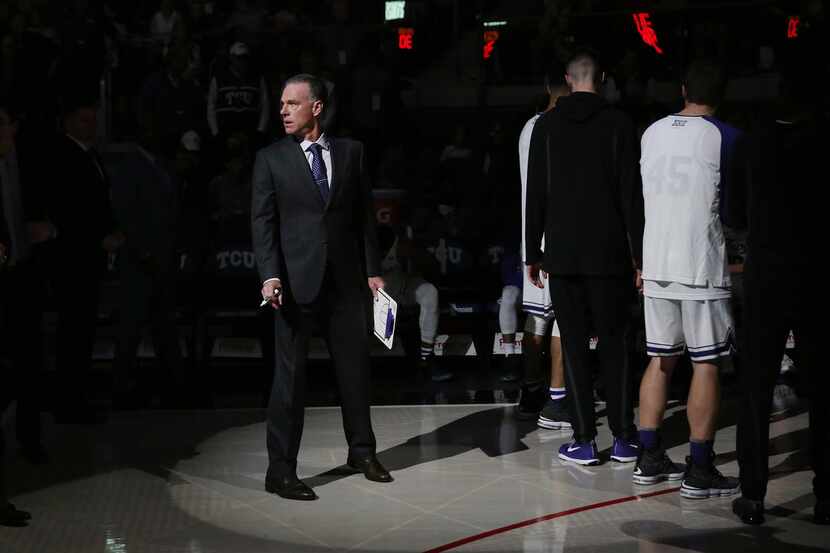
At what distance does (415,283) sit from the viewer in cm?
1020

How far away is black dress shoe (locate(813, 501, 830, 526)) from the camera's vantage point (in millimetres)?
5695

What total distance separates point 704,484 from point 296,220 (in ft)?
7.10

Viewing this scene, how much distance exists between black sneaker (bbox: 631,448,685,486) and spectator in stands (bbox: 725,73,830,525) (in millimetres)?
740

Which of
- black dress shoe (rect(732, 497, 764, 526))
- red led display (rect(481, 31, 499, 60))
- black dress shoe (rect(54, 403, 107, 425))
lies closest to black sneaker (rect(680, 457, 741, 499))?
black dress shoe (rect(732, 497, 764, 526))

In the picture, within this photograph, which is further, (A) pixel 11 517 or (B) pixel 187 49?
(B) pixel 187 49

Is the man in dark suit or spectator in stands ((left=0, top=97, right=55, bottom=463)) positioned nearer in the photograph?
the man in dark suit

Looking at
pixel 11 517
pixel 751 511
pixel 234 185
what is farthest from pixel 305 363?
pixel 234 185

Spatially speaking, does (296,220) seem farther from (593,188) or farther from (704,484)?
(704,484)

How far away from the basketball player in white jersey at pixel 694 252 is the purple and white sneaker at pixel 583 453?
0.68 m

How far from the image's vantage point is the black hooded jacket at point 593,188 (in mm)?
6570

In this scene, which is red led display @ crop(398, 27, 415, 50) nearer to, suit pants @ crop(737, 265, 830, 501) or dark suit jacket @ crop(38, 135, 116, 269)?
dark suit jacket @ crop(38, 135, 116, 269)

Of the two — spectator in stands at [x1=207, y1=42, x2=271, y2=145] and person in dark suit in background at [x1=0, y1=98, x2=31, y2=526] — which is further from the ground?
spectator in stands at [x1=207, y1=42, x2=271, y2=145]

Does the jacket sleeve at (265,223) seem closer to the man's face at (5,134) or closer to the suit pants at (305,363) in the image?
the suit pants at (305,363)

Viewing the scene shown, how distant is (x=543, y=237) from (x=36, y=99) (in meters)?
7.23
